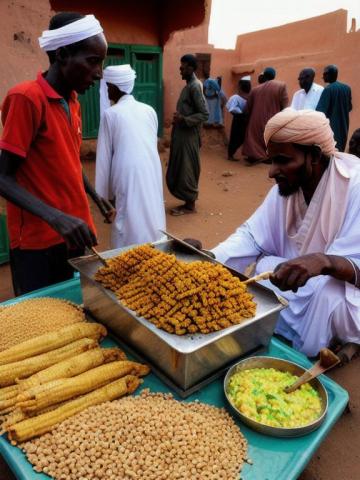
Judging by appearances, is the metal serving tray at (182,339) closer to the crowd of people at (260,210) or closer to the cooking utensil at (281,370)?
the cooking utensil at (281,370)

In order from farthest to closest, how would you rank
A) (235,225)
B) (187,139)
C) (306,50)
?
1. (306,50)
2. (235,225)
3. (187,139)

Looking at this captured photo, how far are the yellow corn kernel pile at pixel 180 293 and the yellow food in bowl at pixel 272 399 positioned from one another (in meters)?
0.30

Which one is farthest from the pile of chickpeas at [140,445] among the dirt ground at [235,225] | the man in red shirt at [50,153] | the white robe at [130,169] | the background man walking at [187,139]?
the background man walking at [187,139]

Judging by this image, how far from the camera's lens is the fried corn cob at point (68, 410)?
4.97ft

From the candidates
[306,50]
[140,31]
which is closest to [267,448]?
[140,31]

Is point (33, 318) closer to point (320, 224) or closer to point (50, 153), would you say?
point (50, 153)

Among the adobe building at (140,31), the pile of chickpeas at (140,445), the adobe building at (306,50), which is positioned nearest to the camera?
the pile of chickpeas at (140,445)

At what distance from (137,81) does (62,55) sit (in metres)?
7.25

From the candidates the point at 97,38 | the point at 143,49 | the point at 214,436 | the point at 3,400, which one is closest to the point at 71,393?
the point at 3,400

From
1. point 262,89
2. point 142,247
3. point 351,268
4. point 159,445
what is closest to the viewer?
point 159,445

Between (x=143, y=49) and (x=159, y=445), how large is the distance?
8.86 m

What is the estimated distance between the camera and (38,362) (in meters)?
1.80

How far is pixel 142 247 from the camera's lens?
2.20 m

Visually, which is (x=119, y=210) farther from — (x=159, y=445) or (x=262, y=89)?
(x=262, y=89)
